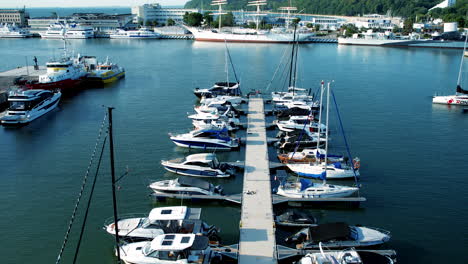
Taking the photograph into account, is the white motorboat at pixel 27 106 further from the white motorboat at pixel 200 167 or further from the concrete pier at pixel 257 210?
the concrete pier at pixel 257 210

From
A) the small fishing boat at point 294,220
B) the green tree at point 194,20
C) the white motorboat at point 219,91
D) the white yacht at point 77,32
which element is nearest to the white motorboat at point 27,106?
the white motorboat at point 219,91

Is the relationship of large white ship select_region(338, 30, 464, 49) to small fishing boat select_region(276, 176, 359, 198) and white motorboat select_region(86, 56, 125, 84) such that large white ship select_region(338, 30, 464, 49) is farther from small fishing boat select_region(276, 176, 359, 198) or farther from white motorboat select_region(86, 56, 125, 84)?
small fishing boat select_region(276, 176, 359, 198)

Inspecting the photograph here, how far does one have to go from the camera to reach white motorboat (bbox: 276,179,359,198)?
2838 centimetres

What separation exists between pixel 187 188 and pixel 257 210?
5.30 meters

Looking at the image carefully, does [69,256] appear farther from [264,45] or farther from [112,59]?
[264,45]

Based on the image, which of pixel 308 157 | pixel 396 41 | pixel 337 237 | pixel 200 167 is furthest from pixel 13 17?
pixel 337 237

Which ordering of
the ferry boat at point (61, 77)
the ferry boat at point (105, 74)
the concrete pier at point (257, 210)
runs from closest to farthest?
the concrete pier at point (257, 210)
the ferry boat at point (61, 77)
the ferry boat at point (105, 74)

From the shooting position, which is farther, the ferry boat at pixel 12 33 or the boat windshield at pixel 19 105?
the ferry boat at pixel 12 33

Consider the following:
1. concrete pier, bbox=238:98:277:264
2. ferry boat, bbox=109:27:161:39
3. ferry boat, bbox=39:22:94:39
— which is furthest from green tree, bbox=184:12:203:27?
concrete pier, bbox=238:98:277:264

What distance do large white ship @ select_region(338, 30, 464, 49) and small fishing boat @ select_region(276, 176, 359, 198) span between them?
122835mm

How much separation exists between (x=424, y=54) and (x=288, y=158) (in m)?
102

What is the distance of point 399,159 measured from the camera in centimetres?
3784

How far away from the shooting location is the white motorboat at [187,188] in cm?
2855

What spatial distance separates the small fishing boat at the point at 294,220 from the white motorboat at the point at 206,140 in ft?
46.1
